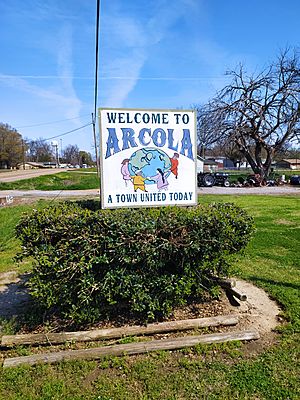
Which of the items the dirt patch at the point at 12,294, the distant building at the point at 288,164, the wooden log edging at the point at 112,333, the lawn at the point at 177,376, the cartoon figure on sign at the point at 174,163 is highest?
the distant building at the point at 288,164

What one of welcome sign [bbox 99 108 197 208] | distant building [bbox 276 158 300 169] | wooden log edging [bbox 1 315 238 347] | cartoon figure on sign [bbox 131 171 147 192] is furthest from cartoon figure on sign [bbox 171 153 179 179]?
distant building [bbox 276 158 300 169]

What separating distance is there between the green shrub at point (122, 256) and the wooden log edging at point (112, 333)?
0.14 m

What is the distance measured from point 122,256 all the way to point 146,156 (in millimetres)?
1289

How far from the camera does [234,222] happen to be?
3283 millimetres

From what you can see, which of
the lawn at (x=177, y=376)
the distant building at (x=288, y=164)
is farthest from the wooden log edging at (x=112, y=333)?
the distant building at (x=288, y=164)

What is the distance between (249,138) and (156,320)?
33053 millimetres

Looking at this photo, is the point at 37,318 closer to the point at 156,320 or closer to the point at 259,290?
the point at 156,320

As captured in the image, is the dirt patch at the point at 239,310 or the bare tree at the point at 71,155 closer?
the dirt patch at the point at 239,310

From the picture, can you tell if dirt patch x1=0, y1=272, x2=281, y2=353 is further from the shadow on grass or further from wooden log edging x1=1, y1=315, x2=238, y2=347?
the shadow on grass

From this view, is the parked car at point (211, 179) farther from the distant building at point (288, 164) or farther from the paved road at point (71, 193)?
the distant building at point (288, 164)

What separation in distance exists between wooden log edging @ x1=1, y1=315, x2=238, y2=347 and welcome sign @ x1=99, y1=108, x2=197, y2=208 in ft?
4.32

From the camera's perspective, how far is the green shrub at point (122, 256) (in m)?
2.92

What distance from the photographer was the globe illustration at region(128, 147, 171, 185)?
12.1ft

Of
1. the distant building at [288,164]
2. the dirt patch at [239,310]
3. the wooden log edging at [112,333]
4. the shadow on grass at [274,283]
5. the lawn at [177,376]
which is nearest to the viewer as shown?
the lawn at [177,376]
